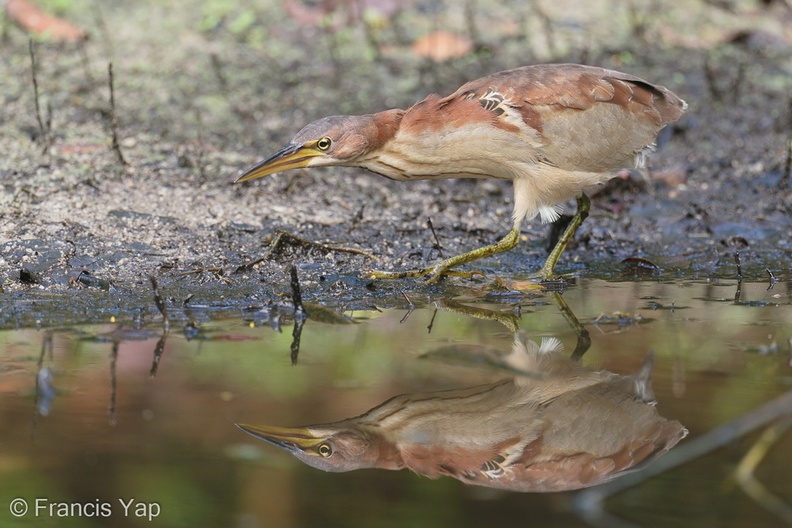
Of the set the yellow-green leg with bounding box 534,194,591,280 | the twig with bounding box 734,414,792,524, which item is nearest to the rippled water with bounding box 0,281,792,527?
the twig with bounding box 734,414,792,524

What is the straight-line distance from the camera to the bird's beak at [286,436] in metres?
2.93

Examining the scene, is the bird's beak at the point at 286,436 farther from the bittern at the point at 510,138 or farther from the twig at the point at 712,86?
the twig at the point at 712,86

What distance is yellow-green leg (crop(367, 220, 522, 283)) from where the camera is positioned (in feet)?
16.0

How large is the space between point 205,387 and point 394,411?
2.17ft

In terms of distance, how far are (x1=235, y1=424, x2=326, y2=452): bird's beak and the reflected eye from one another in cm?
2

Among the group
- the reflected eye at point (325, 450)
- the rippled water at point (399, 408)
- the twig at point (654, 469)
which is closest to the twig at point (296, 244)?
the rippled water at point (399, 408)

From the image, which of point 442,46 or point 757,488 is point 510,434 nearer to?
point 757,488

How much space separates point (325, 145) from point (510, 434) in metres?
1.96

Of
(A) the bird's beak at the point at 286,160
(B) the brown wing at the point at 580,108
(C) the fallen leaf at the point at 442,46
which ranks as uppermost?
(C) the fallen leaf at the point at 442,46

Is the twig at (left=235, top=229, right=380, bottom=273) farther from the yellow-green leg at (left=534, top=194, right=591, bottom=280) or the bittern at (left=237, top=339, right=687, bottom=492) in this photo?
the bittern at (left=237, top=339, right=687, bottom=492)

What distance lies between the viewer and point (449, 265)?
16.3ft

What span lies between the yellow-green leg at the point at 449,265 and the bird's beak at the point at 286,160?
0.67m

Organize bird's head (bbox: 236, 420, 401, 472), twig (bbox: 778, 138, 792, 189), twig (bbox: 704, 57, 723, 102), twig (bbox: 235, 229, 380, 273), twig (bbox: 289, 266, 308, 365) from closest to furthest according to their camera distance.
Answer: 1. bird's head (bbox: 236, 420, 401, 472)
2. twig (bbox: 289, 266, 308, 365)
3. twig (bbox: 235, 229, 380, 273)
4. twig (bbox: 778, 138, 792, 189)
5. twig (bbox: 704, 57, 723, 102)

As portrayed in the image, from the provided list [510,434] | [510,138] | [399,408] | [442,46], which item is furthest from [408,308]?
[442,46]
